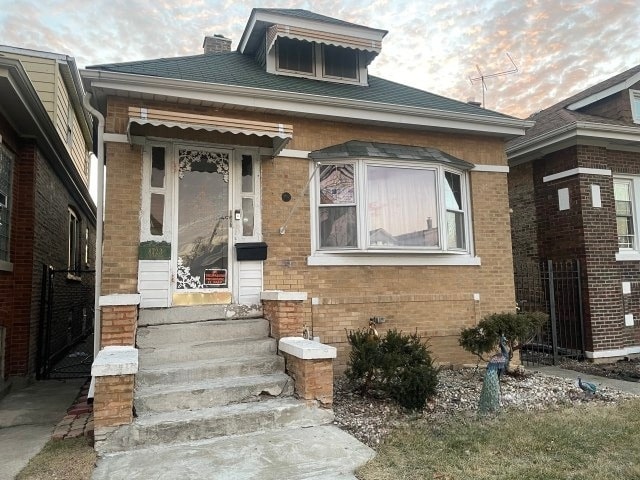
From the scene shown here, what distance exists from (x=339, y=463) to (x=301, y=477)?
0.40 metres

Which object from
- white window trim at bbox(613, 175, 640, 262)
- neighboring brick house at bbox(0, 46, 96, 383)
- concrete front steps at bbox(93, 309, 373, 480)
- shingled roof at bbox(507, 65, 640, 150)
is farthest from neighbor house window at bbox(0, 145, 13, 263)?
white window trim at bbox(613, 175, 640, 262)

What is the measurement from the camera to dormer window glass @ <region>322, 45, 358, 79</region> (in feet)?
29.0

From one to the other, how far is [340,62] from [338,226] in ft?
11.4

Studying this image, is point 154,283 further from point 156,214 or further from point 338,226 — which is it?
point 338,226

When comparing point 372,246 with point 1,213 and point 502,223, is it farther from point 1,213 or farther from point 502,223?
point 1,213

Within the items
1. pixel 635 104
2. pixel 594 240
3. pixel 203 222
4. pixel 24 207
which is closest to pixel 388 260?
pixel 203 222

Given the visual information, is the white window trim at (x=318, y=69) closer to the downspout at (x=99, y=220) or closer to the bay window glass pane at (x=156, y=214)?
the downspout at (x=99, y=220)

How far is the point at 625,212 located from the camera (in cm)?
1027

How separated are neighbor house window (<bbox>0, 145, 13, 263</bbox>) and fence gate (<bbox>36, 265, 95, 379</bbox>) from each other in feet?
3.33

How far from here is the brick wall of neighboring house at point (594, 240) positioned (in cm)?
931

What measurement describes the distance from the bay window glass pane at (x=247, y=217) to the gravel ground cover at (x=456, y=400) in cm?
253

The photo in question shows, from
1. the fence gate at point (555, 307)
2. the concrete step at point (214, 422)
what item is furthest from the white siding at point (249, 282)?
the fence gate at point (555, 307)

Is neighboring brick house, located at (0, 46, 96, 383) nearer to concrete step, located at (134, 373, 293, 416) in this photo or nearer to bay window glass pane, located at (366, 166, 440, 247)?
concrete step, located at (134, 373, 293, 416)

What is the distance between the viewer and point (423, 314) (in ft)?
25.3
